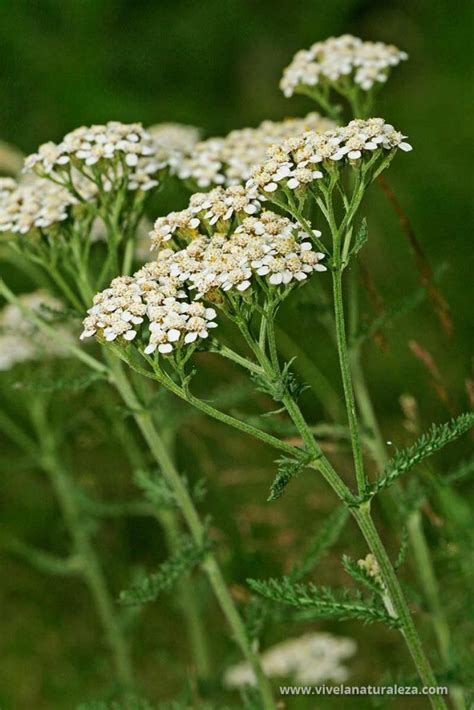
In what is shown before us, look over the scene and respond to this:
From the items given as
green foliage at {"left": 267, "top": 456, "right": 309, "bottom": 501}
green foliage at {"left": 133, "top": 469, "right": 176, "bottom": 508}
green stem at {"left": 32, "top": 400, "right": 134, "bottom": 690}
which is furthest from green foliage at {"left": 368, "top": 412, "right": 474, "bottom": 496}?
green stem at {"left": 32, "top": 400, "right": 134, "bottom": 690}

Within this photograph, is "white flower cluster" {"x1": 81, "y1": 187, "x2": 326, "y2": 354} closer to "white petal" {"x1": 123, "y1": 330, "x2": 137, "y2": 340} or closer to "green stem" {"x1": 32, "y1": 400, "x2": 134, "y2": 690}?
"white petal" {"x1": 123, "y1": 330, "x2": 137, "y2": 340}

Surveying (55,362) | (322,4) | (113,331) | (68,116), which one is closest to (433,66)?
(322,4)

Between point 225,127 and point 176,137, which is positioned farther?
point 225,127

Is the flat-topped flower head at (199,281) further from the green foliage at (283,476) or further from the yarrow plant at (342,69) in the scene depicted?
the yarrow plant at (342,69)

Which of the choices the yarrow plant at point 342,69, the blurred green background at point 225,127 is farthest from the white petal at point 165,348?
the blurred green background at point 225,127

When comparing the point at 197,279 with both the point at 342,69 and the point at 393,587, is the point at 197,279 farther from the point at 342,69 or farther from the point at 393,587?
the point at 342,69

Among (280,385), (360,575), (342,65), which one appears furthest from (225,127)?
(360,575)
